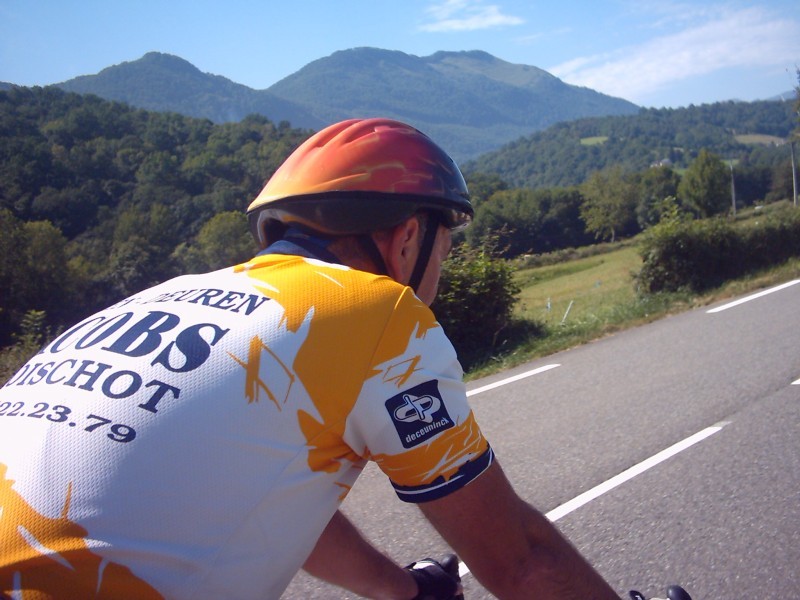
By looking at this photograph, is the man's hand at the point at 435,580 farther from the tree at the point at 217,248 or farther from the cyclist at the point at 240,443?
the tree at the point at 217,248

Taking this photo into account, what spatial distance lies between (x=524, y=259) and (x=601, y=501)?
28.8ft

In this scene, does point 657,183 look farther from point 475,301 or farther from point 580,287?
point 475,301

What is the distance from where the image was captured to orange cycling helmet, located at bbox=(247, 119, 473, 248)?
5.23 feet

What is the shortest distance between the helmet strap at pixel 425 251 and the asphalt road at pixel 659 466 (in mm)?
2080

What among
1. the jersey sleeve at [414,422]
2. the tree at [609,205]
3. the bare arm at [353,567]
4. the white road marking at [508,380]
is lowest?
the tree at [609,205]

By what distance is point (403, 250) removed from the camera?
1.67 meters

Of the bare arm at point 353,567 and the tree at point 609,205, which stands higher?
the bare arm at point 353,567

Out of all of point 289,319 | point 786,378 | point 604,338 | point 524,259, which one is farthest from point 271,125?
point 289,319

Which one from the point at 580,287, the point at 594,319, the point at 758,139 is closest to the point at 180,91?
the point at 580,287

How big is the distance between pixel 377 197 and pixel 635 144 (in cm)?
16619

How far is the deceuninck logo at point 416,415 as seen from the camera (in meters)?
1.21

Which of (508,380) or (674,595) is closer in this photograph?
(674,595)

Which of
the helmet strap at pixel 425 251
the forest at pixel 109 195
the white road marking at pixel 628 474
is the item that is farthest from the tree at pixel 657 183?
the helmet strap at pixel 425 251

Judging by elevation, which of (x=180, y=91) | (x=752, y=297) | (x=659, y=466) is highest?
(x=180, y=91)
